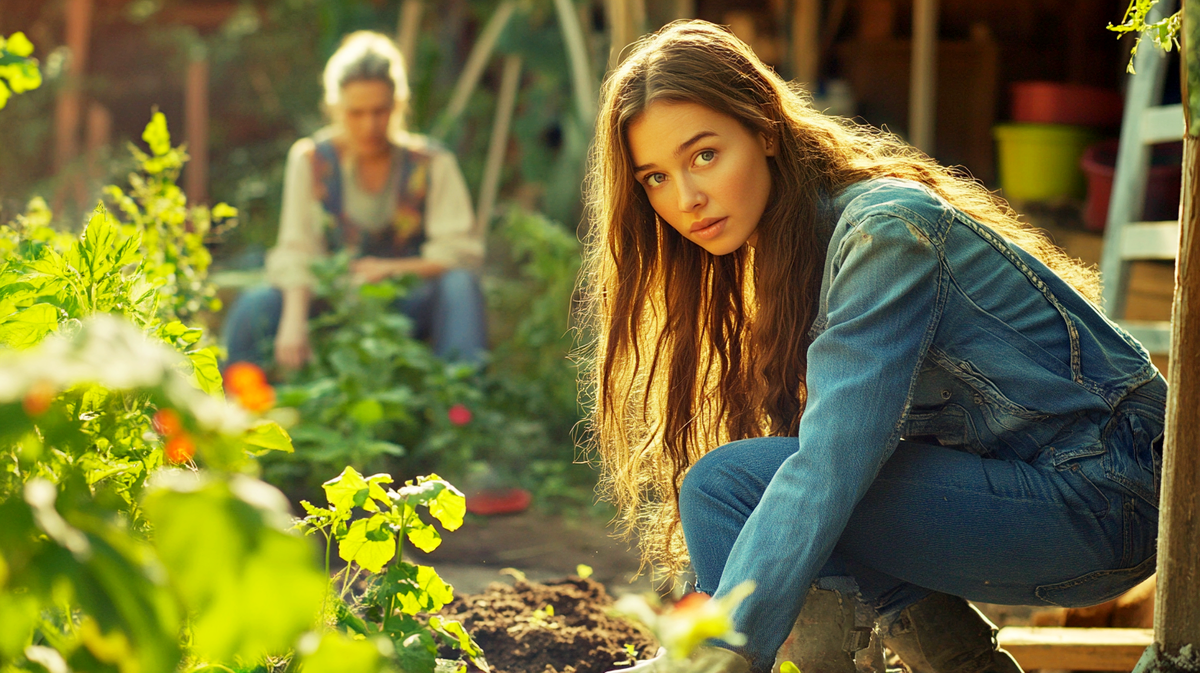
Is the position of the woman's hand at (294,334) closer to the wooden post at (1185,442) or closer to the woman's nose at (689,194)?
the woman's nose at (689,194)

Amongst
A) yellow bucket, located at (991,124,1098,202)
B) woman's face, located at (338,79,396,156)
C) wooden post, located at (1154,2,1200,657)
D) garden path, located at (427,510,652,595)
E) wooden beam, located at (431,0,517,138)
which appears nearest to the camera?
wooden post, located at (1154,2,1200,657)

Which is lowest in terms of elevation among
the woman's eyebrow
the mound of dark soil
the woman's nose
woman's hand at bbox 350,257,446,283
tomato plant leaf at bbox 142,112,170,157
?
the mound of dark soil

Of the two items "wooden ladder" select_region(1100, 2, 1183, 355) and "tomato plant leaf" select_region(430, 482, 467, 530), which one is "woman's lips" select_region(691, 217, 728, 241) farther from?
"wooden ladder" select_region(1100, 2, 1183, 355)

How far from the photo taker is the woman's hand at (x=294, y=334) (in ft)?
11.7

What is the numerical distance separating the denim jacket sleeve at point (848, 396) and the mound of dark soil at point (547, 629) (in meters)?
0.55

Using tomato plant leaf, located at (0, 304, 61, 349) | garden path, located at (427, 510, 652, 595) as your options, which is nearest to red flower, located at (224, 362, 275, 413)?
tomato plant leaf, located at (0, 304, 61, 349)

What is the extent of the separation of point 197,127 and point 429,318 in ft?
14.7

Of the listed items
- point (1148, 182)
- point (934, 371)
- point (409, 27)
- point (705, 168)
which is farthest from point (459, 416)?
point (409, 27)

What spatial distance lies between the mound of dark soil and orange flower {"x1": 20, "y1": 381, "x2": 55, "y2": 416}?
1.22 metres

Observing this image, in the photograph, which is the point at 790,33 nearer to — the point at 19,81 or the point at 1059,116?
the point at 1059,116

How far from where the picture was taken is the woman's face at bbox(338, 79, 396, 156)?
384cm

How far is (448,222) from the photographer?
400 centimetres

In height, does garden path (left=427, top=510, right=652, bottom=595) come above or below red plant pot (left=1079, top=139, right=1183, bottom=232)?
below

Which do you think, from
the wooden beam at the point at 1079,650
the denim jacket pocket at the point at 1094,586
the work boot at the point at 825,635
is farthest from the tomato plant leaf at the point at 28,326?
the wooden beam at the point at 1079,650
